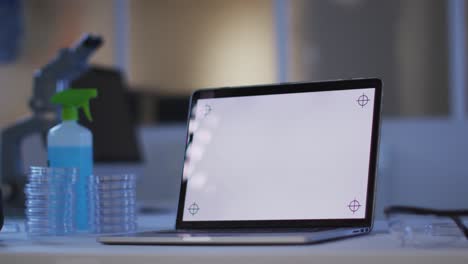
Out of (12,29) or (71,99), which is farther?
(12,29)

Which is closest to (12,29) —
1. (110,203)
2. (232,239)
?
(110,203)

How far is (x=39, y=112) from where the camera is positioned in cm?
199

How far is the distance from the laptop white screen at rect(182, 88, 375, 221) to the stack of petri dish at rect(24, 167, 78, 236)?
0.65ft

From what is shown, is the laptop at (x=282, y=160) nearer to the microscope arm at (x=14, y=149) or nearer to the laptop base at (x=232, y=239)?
the laptop base at (x=232, y=239)

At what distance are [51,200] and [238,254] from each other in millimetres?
502

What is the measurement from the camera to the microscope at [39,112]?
6.31 feet

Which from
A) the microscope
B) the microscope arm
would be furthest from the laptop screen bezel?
the microscope arm

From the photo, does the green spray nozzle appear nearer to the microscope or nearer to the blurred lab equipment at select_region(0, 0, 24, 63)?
the microscope

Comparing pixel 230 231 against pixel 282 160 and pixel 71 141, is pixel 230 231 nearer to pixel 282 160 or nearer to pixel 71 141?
pixel 282 160

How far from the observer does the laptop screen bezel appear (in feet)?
4.04

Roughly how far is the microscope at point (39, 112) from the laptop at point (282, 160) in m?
0.61

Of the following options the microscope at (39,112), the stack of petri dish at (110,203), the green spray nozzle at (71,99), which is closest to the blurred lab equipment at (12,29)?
the microscope at (39,112)

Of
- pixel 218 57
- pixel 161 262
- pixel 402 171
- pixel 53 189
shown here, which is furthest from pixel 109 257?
pixel 218 57

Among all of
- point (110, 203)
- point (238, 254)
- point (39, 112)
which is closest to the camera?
point (238, 254)
